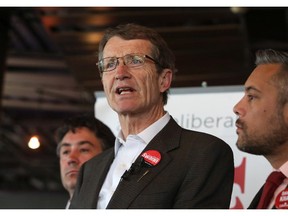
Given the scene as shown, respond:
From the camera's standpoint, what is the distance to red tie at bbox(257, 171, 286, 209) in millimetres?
2170

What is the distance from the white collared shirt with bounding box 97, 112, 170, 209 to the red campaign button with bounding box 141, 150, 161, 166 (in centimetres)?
8

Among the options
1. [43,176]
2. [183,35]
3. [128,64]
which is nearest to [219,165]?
[128,64]

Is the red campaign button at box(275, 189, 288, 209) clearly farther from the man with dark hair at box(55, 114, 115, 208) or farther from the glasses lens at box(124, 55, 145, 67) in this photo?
the man with dark hair at box(55, 114, 115, 208)

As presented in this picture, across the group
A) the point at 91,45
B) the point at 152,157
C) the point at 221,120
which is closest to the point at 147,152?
the point at 152,157

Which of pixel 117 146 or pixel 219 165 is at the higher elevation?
pixel 117 146

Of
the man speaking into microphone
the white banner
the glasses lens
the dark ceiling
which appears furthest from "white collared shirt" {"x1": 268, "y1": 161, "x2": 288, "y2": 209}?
the glasses lens

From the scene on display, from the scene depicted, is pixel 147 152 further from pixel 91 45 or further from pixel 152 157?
pixel 91 45

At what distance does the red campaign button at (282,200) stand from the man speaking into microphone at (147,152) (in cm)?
21

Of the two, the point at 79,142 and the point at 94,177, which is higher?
the point at 79,142

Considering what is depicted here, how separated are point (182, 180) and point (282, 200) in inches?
15.1

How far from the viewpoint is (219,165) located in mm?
1979

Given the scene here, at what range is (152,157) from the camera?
202cm
